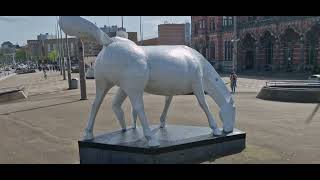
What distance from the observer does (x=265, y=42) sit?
1967 inches

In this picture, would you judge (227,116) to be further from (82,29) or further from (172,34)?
(172,34)

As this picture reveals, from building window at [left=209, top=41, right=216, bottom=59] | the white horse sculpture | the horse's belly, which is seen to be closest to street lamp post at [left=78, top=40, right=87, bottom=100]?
the white horse sculpture

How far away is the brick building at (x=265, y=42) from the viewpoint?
137ft

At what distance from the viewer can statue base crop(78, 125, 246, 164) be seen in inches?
278

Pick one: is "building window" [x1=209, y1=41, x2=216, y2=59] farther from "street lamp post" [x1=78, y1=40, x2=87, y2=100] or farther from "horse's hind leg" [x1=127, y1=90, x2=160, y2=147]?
"horse's hind leg" [x1=127, y1=90, x2=160, y2=147]

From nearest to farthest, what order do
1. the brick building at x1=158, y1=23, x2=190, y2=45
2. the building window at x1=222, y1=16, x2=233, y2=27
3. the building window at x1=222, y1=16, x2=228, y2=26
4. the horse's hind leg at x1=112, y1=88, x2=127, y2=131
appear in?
the horse's hind leg at x1=112, y1=88, x2=127, y2=131
the building window at x1=222, y1=16, x2=233, y2=27
the building window at x1=222, y1=16, x2=228, y2=26
the brick building at x1=158, y1=23, x2=190, y2=45

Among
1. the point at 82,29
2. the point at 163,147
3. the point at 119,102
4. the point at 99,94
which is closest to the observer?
the point at 163,147

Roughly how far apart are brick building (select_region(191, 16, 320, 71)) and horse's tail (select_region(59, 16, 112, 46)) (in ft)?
117

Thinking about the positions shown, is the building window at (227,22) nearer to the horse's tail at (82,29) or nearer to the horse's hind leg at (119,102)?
the horse's hind leg at (119,102)

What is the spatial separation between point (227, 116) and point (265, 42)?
1728 inches

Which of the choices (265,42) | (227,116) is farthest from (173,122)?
(265,42)
